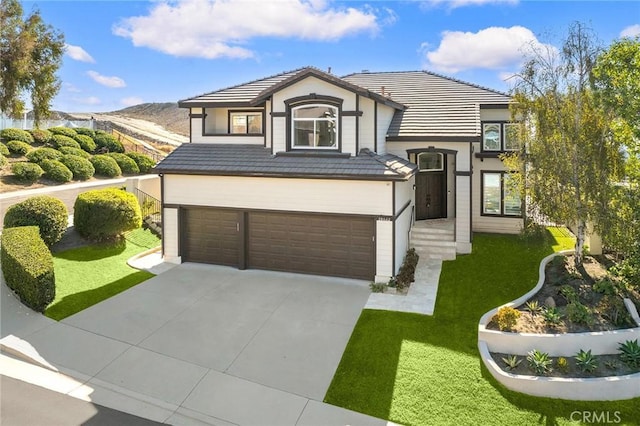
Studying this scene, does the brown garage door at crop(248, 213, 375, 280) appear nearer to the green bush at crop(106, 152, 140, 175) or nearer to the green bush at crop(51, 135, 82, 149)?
the green bush at crop(106, 152, 140, 175)

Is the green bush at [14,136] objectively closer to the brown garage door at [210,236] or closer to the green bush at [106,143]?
the green bush at [106,143]

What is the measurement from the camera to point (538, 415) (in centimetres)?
724

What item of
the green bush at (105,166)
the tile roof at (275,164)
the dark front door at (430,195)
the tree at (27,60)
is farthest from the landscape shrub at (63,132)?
the dark front door at (430,195)

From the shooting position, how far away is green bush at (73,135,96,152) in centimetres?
2873

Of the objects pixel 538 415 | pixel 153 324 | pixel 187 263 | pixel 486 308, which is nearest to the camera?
pixel 538 415

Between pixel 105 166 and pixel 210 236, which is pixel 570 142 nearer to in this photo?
pixel 210 236

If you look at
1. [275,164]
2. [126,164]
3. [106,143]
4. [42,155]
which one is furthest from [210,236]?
[106,143]

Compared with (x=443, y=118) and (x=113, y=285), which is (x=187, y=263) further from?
(x=443, y=118)

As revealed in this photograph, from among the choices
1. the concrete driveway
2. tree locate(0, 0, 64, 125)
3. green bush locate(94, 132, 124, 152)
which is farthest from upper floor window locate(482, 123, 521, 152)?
green bush locate(94, 132, 124, 152)

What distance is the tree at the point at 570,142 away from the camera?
11.3m

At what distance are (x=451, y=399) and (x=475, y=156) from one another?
1271 cm

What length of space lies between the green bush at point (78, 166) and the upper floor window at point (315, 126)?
16.0 metres

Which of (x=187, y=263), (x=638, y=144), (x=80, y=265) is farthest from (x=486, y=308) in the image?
(x=80, y=265)

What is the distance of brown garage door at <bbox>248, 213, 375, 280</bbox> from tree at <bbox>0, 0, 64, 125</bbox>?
43.0 ft
